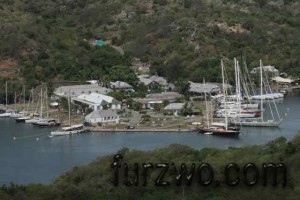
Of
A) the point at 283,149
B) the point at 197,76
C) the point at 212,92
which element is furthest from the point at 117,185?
the point at 197,76

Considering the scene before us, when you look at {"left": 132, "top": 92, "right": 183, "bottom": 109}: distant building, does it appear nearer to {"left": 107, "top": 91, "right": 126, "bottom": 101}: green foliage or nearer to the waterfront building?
{"left": 107, "top": 91, "right": 126, "bottom": 101}: green foliage

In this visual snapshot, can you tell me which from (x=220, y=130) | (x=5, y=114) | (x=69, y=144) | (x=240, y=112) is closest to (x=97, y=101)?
(x=5, y=114)

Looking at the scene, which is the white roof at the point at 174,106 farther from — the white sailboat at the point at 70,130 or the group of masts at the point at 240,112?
the white sailboat at the point at 70,130

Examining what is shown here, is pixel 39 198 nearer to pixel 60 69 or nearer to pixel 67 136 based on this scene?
pixel 67 136

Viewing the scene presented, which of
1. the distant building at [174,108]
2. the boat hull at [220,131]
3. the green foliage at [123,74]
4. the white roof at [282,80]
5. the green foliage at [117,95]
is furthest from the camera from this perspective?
the white roof at [282,80]

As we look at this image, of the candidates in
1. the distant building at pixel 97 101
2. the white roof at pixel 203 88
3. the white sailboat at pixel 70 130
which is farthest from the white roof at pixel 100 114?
the white roof at pixel 203 88

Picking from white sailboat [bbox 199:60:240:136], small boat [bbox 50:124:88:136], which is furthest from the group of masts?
small boat [bbox 50:124:88:136]
